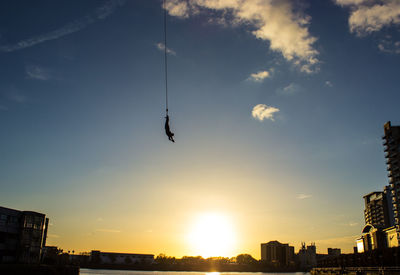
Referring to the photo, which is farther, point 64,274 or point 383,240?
point 383,240

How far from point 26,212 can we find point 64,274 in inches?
703

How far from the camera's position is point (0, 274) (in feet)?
207

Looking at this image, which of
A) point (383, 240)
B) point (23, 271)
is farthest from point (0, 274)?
point (383, 240)

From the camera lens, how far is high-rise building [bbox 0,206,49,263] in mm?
75438

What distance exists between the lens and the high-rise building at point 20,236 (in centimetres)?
7544

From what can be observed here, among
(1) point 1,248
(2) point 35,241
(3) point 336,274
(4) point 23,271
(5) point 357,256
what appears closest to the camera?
(4) point 23,271

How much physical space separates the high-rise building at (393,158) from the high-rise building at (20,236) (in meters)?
126

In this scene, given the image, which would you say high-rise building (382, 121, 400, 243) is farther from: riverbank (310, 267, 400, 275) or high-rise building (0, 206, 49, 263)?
high-rise building (0, 206, 49, 263)

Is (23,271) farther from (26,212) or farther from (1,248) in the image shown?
(26,212)

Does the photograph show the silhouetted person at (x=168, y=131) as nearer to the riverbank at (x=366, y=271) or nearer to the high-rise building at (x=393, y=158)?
the riverbank at (x=366, y=271)

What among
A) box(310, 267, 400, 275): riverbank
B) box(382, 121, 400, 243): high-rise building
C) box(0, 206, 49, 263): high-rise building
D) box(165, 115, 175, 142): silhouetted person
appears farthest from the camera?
box(382, 121, 400, 243): high-rise building

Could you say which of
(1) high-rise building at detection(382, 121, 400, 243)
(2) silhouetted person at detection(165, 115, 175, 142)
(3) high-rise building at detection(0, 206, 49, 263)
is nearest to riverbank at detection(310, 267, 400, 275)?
A: (1) high-rise building at detection(382, 121, 400, 243)

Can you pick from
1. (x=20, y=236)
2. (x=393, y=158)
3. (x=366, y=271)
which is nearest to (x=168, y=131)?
(x=20, y=236)

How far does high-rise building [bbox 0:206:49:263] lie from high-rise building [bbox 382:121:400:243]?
12635 centimetres
